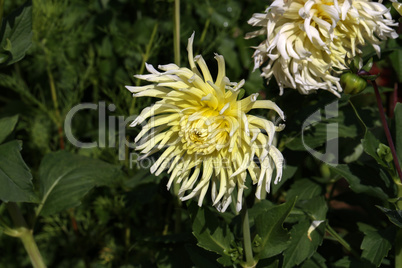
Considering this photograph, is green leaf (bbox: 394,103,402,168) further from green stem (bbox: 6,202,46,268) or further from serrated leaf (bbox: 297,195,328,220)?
green stem (bbox: 6,202,46,268)

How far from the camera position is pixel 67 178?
1.25m

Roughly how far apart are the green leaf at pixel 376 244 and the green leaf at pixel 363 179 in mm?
81

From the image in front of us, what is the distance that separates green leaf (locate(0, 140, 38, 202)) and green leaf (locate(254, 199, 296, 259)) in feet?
1.51

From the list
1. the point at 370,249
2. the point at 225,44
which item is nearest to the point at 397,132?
the point at 370,249

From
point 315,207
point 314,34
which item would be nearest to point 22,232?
point 315,207

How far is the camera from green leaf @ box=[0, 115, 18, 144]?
1134 mm

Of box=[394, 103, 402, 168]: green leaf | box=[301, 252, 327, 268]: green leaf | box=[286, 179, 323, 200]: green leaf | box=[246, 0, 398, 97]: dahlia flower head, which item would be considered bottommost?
box=[301, 252, 327, 268]: green leaf

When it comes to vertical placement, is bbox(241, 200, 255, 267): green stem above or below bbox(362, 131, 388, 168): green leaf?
below

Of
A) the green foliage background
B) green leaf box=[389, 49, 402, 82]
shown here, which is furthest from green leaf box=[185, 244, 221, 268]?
green leaf box=[389, 49, 402, 82]

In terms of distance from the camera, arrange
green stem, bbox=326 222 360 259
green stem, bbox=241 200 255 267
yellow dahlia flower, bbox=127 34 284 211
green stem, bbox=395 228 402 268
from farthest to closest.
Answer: green stem, bbox=326 222 360 259
green stem, bbox=395 228 402 268
green stem, bbox=241 200 255 267
yellow dahlia flower, bbox=127 34 284 211

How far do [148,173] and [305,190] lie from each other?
41cm

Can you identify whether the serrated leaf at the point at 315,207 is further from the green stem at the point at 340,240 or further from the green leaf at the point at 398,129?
the green leaf at the point at 398,129

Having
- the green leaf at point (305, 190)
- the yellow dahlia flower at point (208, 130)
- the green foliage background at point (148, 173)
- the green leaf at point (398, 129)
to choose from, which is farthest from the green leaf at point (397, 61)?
the yellow dahlia flower at point (208, 130)

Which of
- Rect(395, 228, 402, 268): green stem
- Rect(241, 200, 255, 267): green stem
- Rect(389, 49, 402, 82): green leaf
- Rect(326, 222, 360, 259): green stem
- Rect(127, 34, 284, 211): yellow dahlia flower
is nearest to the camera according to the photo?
Rect(127, 34, 284, 211): yellow dahlia flower
